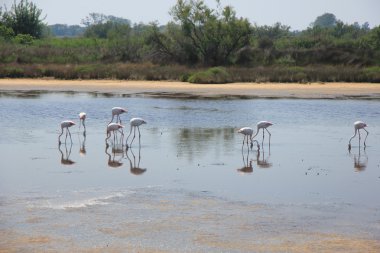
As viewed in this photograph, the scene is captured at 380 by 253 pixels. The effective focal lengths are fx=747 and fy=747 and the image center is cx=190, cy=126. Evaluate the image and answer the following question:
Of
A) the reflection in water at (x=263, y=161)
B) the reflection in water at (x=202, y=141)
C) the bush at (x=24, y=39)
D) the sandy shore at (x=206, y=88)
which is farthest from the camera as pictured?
the bush at (x=24, y=39)

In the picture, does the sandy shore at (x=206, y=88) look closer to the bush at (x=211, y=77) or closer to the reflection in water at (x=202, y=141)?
the bush at (x=211, y=77)

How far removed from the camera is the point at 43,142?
56.7 ft

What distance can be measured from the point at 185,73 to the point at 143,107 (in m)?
12.2

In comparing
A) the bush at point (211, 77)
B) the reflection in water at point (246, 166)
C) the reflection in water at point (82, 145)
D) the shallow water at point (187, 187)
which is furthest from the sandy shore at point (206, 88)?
the reflection in water at point (246, 166)

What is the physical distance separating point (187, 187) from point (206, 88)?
72.9ft

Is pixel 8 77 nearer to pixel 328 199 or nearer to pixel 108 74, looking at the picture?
pixel 108 74

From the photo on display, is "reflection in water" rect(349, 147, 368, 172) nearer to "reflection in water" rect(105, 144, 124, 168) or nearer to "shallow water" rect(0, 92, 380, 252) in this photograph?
"shallow water" rect(0, 92, 380, 252)

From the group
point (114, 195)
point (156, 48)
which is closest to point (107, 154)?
point (114, 195)

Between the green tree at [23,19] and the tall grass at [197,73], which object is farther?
the green tree at [23,19]

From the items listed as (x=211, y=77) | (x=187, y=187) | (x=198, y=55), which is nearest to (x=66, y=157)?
(x=187, y=187)

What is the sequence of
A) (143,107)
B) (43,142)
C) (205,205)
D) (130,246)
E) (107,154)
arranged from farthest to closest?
1. (143,107)
2. (43,142)
3. (107,154)
4. (205,205)
5. (130,246)

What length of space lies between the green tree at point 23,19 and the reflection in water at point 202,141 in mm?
39675

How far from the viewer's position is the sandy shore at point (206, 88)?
105 ft

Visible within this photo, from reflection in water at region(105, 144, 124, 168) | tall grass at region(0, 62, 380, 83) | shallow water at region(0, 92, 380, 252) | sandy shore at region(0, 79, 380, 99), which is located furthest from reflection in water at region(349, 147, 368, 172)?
tall grass at region(0, 62, 380, 83)
